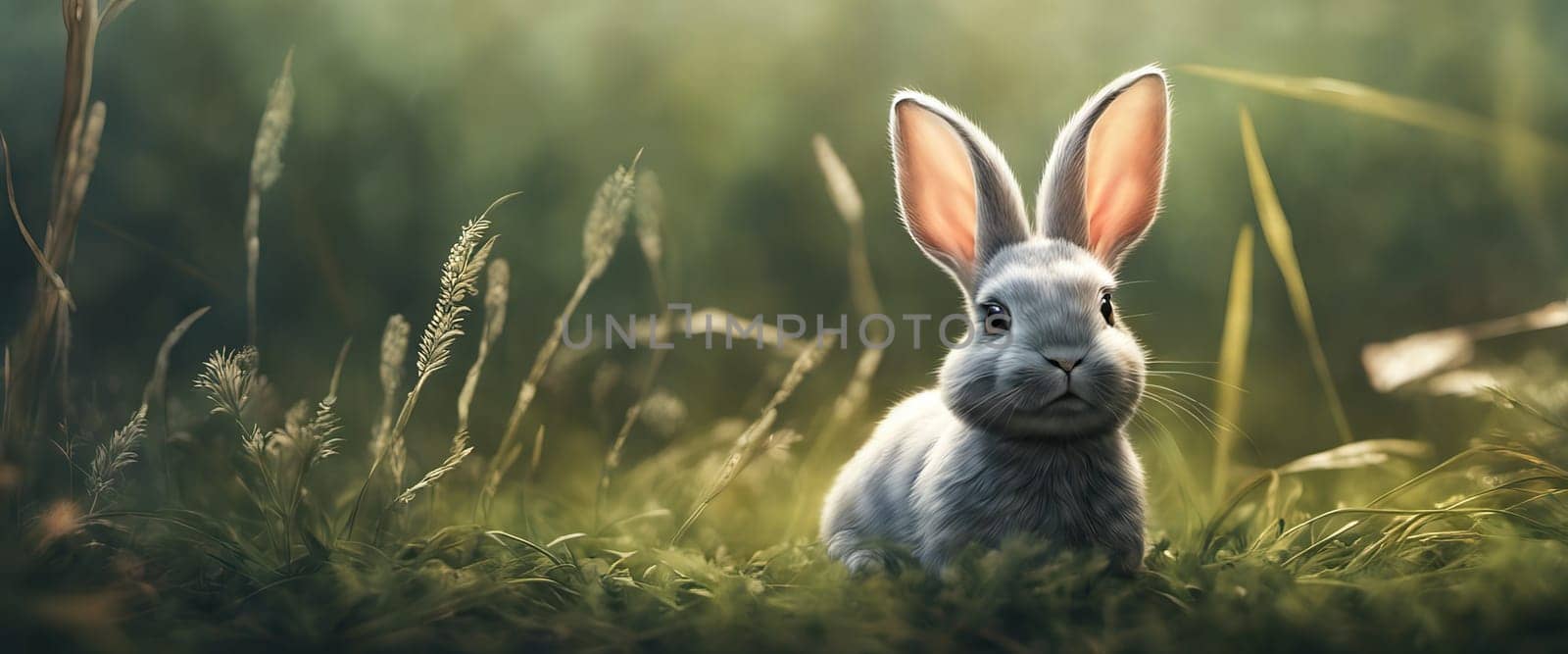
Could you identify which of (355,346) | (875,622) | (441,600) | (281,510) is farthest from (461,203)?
(875,622)

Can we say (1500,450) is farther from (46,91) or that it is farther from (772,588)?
(46,91)

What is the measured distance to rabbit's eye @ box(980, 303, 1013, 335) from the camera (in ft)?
6.60

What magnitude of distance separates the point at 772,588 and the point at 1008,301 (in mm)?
659

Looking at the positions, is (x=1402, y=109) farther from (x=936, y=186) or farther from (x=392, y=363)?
(x=392, y=363)

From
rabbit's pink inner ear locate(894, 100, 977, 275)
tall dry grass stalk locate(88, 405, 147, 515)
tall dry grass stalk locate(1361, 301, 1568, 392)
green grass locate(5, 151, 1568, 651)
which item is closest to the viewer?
green grass locate(5, 151, 1568, 651)

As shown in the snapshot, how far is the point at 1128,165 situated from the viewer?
7.47ft

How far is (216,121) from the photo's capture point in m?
2.88

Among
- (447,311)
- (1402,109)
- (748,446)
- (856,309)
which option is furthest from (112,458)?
(1402,109)

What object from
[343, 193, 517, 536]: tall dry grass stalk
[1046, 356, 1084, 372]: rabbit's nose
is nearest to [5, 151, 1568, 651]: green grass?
[343, 193, 517, 536]: tall dry grass stalk

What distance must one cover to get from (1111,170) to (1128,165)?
0.04 meters

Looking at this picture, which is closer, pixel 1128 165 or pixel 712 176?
pixel 1128 165

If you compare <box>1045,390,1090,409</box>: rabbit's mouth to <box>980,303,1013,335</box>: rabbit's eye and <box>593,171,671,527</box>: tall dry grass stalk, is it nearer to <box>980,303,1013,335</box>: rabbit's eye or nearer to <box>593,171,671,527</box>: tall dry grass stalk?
<box>980,303,1013,335</box>: rabbit's eye

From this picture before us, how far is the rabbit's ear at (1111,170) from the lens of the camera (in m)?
2.14

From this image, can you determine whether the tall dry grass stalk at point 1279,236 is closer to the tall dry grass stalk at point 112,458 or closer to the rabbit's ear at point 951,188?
the rabbit's ear at point 951,188
